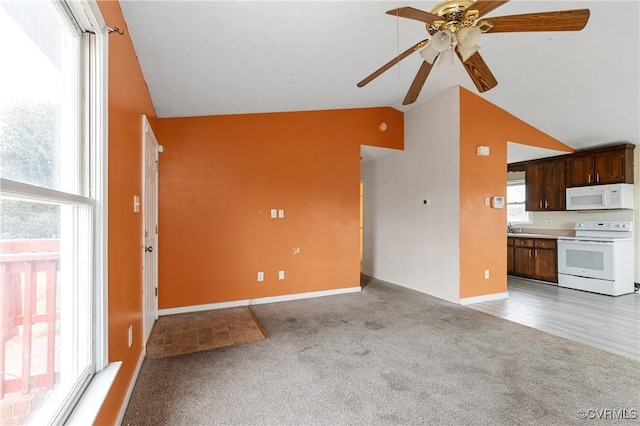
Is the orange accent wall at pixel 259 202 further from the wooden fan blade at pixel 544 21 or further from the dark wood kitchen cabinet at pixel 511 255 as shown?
the dark wood kitchen cabinet at pixel 511 255

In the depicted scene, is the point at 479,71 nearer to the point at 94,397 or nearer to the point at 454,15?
the point at 454,15

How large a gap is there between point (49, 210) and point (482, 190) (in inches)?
182

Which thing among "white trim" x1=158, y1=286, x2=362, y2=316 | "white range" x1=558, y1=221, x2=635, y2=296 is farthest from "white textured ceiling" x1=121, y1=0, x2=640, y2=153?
"white trim" x1=158, y1=286, x2=362, y2=316

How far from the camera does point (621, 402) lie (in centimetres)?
195

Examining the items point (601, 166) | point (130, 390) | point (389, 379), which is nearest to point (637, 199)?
point (601, 166)

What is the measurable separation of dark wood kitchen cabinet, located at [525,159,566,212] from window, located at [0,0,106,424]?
654 centimetres

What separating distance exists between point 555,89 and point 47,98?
4914 millimetres

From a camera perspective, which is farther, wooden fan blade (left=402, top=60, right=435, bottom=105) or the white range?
the white range

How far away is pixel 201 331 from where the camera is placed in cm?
317

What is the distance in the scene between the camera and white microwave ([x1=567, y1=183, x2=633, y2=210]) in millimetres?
4594

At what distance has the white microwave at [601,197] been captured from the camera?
4.59 meters

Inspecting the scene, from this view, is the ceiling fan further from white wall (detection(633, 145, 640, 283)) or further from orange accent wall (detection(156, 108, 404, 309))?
white wall (detection(633, 145, 640, 283))

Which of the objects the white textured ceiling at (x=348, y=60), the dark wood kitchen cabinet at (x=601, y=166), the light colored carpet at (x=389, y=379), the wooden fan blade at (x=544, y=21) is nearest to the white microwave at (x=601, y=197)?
the dark wood kitchen cabinet at (x=601, y=166)

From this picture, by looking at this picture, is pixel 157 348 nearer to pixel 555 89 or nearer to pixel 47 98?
pixel 47 98
